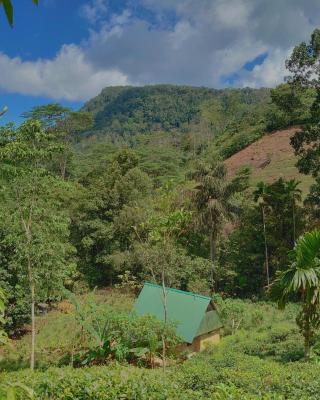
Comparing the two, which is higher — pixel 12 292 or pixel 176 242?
pixel 176 242

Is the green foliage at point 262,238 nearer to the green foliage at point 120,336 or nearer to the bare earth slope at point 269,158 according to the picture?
the green foliage at point 120,336

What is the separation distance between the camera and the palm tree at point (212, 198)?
25125 mm

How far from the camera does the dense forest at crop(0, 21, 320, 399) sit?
10.2 meters

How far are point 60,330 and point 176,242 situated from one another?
30.0 feet

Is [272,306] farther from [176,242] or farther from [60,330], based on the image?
[60,330]

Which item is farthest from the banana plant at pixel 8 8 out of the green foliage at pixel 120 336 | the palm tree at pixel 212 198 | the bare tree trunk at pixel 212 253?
the bare tree trunk at pixel 212 253

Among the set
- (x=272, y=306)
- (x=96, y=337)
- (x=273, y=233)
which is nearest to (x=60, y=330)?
(x=96, y=337)

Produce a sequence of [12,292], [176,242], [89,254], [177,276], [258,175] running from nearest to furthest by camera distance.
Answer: [12,292] → [177,276] → [176,242] → [89,254] → [258,175]

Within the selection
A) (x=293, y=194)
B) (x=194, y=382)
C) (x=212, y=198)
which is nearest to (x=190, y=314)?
(x=194, y=382)

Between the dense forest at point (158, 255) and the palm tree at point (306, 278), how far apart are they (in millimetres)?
34

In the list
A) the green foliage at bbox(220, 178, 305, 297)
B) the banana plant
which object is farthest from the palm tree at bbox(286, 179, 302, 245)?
the banana plant

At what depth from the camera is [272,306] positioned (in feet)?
76.1

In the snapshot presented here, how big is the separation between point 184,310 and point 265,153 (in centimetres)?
4280

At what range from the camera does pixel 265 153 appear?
5684cm
